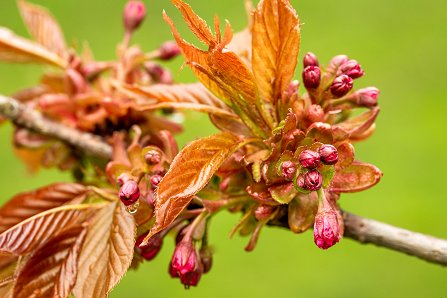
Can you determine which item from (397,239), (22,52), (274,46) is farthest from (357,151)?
(274,46)

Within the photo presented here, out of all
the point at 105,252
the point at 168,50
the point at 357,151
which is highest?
the point at 168,50

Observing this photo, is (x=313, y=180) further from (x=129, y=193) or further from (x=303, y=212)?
(x=129, y=193)

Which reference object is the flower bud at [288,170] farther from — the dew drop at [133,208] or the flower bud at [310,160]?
the dew drop at [133,208]

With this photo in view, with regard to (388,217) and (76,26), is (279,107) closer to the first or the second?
(388,217)

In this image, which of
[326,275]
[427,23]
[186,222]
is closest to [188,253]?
[186,222]

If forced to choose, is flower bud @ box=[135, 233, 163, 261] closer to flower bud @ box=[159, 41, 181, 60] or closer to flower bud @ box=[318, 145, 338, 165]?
flower bud @ box=[318, 145, 338, 165]

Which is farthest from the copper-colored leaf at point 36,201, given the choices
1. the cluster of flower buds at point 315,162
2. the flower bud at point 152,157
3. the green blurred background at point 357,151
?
the green blurred background at point 357,151
